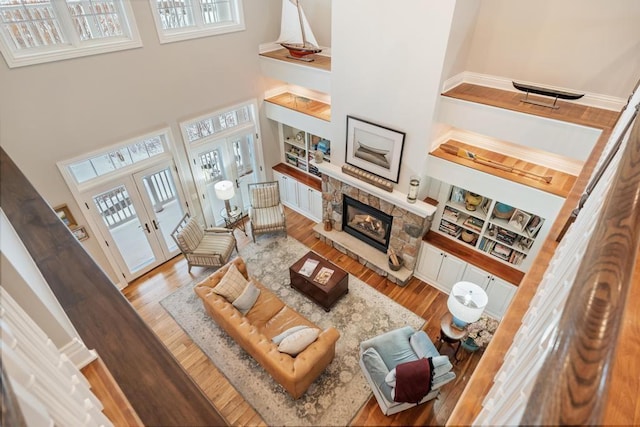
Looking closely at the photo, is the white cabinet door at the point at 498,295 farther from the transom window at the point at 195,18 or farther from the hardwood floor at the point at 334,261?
the transom window at the point at 195,18

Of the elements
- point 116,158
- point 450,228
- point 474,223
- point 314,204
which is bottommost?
point 314,204

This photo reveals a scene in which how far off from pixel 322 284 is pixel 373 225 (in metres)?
1.59

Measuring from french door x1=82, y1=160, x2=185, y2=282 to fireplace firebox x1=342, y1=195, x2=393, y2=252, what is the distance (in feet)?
9.98

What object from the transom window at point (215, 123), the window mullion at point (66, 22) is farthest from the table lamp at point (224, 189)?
the window mullion at point (66, 22)

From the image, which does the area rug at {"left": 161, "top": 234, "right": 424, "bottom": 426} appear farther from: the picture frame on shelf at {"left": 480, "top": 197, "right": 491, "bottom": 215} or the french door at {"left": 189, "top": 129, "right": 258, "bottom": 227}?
the picture frame on shelf at {"left": 480, "top": 197, "right": 491, "bottom": 215}

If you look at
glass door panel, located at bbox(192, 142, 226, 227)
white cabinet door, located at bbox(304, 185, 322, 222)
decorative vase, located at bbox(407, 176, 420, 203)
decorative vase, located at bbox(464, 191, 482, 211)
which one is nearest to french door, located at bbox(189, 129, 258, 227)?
glass door panel, located at bbox(192, 142, 226, 227)

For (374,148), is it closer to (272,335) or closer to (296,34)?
(296,34)

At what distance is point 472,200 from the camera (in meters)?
4.93

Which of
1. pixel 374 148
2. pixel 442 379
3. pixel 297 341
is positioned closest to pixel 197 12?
pixel 374 148

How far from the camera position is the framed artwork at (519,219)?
4578 mm

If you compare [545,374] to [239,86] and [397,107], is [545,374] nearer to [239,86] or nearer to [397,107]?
[397,107]

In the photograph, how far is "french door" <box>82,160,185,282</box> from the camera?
5.07 metres

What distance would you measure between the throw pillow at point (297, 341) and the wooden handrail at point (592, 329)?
3.71 m

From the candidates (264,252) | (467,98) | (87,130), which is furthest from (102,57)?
(467,98)
